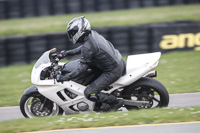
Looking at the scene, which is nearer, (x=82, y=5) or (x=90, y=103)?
(x=90, y=103)

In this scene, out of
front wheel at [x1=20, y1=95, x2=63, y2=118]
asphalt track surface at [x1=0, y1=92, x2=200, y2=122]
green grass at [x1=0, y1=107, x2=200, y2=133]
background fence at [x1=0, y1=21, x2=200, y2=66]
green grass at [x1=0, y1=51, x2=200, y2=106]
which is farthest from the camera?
background fence at [x1=0, y1=21, x2=200, y2=66]

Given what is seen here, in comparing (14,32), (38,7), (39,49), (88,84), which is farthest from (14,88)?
(38,7)

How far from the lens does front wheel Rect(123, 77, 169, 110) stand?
5598 millimetres

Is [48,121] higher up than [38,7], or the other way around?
[38,7]

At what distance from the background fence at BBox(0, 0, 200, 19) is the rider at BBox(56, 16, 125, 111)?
39.1ft

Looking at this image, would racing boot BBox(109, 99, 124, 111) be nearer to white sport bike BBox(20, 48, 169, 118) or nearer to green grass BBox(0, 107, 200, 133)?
white sport bike BBox(20, 48, 169, 118)

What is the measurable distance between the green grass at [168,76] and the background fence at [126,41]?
1.13 feet

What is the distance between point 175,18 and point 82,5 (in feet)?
16.4

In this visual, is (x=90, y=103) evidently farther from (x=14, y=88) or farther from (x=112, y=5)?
(x=112, y=5)

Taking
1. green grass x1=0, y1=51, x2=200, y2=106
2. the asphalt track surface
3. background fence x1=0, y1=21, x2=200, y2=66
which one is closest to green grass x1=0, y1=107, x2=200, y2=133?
the asphalt track surface

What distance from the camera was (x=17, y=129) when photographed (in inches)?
200

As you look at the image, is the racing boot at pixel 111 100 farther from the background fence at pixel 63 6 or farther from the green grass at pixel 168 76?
the background fence at pixel 63 6

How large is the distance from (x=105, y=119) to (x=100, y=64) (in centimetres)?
96

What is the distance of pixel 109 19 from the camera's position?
16.1 meters
